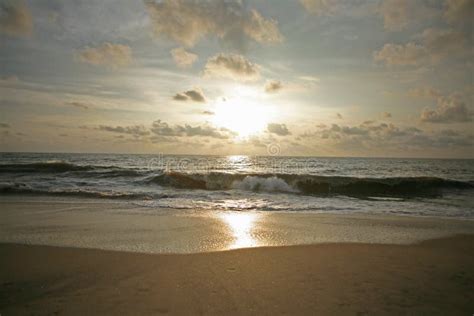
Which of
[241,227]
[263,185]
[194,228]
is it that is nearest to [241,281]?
[194,228]

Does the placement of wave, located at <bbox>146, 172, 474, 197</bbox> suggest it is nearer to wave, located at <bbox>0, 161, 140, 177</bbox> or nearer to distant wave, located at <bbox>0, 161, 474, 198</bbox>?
distant wave, located at <bbox>0, 161, 474, 198</bbox>

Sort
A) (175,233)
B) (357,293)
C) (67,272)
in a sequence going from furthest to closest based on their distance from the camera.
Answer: (175,233) → (67,272) → (357,293)

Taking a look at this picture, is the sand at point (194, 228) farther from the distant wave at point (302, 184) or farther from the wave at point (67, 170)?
the wave at point (67, 170)

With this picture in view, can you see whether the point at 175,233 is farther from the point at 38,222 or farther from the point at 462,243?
the point at 462,243

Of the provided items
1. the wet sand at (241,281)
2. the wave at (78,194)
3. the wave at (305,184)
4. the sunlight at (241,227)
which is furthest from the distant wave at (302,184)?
the wet sand at (241,281)

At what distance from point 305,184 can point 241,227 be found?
15.9 metres

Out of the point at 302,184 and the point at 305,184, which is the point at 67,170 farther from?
the point at 305,184

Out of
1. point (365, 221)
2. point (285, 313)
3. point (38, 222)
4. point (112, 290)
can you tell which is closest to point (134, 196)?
point (38, 222)

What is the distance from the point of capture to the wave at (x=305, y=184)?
2156 cm

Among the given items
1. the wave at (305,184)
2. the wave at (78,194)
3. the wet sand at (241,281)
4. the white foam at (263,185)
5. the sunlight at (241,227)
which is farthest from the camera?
the wave at (305,184)

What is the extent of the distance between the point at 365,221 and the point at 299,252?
4318 millimetres

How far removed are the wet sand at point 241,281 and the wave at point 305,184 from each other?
51.4 feet

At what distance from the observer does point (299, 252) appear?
556 cm

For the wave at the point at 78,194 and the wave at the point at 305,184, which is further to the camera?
the wave at the point at 305,184
